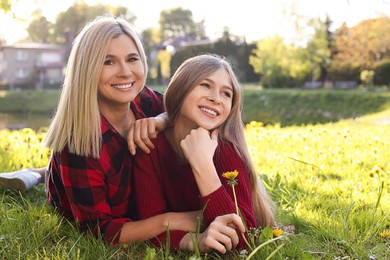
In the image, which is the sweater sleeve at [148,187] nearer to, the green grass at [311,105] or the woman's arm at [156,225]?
the woman's arm at [156,225]

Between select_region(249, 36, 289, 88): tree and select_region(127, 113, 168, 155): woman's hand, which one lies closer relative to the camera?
select_region(127, 113, 168, 155): woman's hand

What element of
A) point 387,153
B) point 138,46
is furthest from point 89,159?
point 387,153

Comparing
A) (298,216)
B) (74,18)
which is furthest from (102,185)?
(74,18)

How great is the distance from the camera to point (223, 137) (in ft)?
7.07

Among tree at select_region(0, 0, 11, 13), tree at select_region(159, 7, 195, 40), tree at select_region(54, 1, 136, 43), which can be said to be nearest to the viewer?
tree at select_region(0, 0, 11, 13)

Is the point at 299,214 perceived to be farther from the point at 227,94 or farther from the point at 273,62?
the point at 273,62

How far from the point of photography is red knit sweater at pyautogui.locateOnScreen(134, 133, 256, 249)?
179 cm

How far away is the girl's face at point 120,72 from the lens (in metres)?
2.09

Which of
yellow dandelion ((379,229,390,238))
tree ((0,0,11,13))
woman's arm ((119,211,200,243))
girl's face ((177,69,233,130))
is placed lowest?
yellow dandelion ((379,229,390,238))

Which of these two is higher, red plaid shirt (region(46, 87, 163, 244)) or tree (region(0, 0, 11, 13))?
tree (region(0, 0, 11, 13))

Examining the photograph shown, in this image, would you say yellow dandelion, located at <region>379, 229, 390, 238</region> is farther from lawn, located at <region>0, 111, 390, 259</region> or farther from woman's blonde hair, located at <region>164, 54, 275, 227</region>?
woman's blonde hair, located at <region>164, 54, 275, 227</region>

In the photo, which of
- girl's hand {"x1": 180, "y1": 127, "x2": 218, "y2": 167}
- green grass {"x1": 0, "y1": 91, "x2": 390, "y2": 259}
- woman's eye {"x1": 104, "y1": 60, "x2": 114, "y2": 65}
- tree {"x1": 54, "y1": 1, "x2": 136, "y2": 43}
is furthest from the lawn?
tree {"x1": 54, "y1": 1, "x2": 136, "y2": 43}

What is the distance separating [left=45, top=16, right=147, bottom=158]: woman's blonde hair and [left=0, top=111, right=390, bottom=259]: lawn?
1.37 ft

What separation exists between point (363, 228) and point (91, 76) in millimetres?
1503
